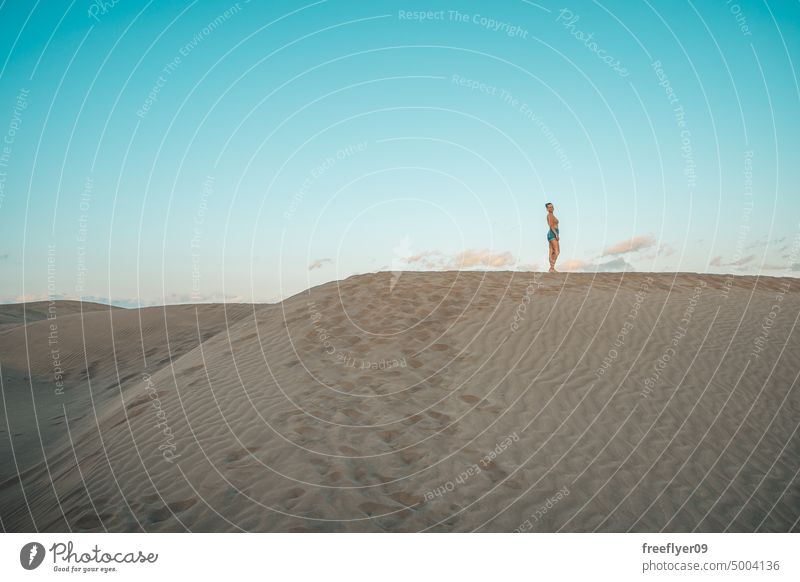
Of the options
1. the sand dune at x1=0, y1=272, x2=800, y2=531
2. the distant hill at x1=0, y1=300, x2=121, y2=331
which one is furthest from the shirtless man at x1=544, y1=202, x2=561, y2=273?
the distant hill at x1=0, y1=300, x2=121, y2=331

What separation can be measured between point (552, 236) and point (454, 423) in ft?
36.0

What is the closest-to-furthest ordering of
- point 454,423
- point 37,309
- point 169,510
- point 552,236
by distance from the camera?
point 169,510, point 454,423, point 552,236, point 37,309

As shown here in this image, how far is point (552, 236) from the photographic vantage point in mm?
18000

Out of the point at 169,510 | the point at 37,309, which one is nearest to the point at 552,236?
the point at 169,510

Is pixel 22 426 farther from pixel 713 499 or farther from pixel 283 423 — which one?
pixel 713 499

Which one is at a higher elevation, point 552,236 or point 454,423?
point 552,236

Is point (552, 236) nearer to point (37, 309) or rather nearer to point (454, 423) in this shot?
point (454, 423)

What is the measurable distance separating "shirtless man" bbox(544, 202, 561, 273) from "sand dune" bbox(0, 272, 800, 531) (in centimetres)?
237

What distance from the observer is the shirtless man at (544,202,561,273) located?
706 inches

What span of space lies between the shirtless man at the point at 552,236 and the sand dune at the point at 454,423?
237cm

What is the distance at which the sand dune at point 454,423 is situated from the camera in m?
7.18

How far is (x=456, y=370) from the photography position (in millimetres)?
10852

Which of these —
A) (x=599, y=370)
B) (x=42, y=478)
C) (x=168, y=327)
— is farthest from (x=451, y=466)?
(x=168, y=327)

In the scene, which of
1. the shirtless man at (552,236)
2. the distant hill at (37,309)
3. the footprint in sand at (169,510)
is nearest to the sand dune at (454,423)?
the footprint in sand at (169,510)
